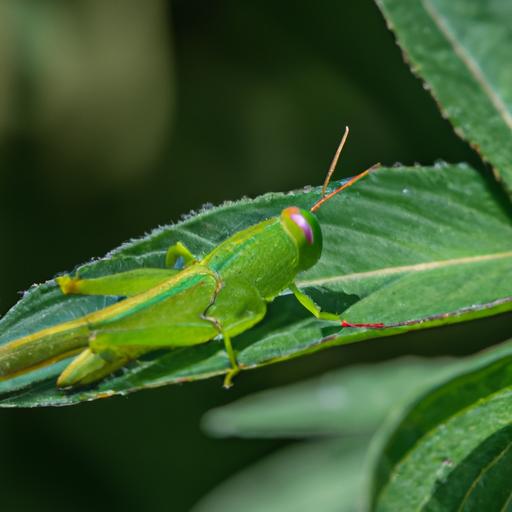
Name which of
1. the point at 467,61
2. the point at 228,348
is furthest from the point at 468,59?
the point at 228,348

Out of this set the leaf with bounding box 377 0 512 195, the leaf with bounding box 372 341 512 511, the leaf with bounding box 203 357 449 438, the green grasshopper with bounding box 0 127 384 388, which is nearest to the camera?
the leaf with bounding box 372 341 512 511

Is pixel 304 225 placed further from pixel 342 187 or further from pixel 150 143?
pixel 150 143

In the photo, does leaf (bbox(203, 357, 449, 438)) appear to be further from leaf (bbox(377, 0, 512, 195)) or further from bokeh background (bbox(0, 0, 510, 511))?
leaf (bbox(377, 0, 512, 195))

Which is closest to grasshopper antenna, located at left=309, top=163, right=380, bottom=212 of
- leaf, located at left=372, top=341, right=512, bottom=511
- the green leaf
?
leaf, located at left=372, top=341, right=512, bottom=511

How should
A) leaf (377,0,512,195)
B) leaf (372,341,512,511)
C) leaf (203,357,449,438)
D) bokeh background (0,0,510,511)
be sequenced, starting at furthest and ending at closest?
bokeh background (0,0,510,511) < leaf (203,357,449,438) < leaf (377,0,512,195) < leaf (372,341,512,511)

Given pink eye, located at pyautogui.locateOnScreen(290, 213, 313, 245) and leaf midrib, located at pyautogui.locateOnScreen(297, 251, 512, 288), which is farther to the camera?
pink eye, located at pyautogui.locateOnScreen(290, 213, 313, 245)

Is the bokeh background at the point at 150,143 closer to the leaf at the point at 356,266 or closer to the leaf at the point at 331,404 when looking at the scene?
the leaf at the point at 331,404
